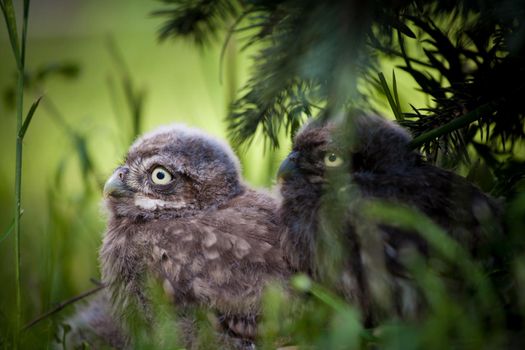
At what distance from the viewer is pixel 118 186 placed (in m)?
3.01

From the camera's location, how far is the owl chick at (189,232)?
2.50 m

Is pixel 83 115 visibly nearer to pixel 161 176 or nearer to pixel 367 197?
pixel 161 176

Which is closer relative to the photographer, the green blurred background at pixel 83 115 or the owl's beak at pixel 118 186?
the owl's beak at pixel 118 186

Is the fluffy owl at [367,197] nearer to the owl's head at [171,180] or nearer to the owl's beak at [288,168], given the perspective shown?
the owl's beak at [288,168]

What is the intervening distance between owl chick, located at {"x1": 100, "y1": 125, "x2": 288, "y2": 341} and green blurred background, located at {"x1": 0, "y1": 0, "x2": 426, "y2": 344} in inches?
9.4

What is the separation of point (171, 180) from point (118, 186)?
0.81 feet

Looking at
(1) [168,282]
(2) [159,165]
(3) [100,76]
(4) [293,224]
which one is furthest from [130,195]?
(3) [100,76]

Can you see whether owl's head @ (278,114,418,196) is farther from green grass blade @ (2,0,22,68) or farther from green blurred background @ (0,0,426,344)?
green grass blade @ (2,0,22,68)

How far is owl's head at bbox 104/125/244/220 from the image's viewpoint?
2.94m

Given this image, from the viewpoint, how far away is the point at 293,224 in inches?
99.5

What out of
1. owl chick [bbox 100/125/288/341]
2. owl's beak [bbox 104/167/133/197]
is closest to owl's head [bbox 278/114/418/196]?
owl chick [bbox 100/125/288/341]

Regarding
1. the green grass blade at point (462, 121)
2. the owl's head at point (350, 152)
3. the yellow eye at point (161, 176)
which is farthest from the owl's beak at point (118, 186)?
the green grass blade at point (462, 121)

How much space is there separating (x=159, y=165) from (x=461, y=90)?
129cm

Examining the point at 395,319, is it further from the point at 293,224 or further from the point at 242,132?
the point at 242,132
